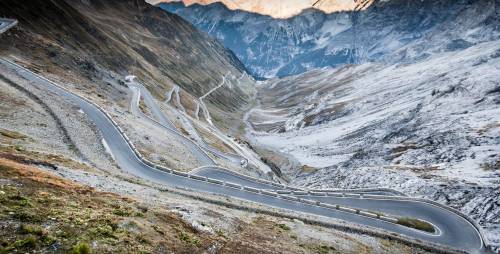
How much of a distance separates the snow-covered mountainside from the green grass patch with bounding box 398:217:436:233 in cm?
687

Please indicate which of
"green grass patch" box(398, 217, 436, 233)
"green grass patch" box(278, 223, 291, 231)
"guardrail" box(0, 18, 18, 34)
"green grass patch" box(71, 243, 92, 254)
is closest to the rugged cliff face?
"green grass patch" box(398, 217, 436, 233)

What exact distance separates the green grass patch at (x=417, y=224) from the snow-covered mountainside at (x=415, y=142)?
6.87 metres

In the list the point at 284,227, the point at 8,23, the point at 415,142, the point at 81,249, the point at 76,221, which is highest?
the point at 8,23

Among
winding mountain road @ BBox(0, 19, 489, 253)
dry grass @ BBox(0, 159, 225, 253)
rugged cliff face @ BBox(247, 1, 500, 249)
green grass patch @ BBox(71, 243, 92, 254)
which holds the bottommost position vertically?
green grass patch @ BBox(71, 243, 92, 254)

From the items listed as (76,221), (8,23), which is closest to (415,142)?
(76,221)

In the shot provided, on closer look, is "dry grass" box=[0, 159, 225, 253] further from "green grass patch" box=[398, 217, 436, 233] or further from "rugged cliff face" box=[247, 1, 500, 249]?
"rugged cliff face" box=[247, 1, 500, 249]

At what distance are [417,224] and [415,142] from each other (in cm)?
5048

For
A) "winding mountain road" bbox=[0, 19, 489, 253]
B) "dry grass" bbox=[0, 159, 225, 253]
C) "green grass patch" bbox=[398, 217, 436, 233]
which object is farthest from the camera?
"green grass patch" bbox=[398, 217, 436, 233]

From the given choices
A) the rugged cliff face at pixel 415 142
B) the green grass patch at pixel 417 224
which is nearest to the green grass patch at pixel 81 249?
the green grass patch at pixel 417 224

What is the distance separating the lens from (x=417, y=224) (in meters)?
50.1

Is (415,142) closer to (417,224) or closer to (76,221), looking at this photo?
(417,224)

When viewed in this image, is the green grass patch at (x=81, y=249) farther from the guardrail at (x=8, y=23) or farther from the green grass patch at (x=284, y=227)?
the guardrail at (x=8, y=23)

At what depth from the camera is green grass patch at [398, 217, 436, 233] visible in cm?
4941

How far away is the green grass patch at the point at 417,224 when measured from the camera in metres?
49.4
